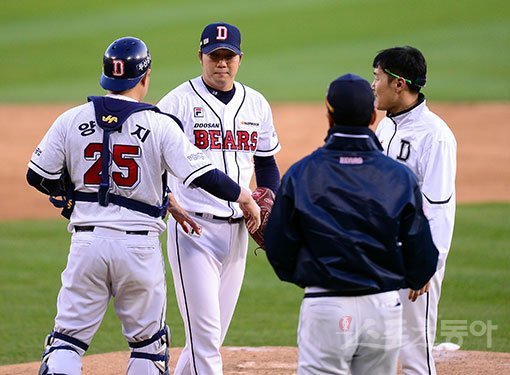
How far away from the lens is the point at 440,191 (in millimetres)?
5500

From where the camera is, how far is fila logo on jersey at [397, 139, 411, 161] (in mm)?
5695

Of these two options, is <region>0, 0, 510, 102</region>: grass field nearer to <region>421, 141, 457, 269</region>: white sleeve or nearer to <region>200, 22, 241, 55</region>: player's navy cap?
<region>200, 22, 241, 55</region>: player's navy cap

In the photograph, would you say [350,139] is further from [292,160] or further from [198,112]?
[292,160]

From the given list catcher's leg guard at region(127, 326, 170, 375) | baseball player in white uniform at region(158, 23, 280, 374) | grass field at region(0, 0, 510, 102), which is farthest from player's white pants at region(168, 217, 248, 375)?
grass field at region(0, 0, 510, 102)

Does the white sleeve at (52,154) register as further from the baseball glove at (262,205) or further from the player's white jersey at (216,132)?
the baseball glove at (262,205)

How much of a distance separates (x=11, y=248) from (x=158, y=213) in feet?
23.1

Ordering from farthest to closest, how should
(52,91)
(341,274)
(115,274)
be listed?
(52,91), (115,274), (341,274)

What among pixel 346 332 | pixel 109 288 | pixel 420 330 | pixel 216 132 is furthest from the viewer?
pixel 216 132

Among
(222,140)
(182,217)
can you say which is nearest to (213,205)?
(182,217)

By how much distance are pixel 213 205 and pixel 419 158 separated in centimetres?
128

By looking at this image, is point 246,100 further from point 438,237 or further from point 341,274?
point 341,274

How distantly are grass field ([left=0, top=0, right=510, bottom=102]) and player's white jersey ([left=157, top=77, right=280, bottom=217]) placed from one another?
52.5 feet

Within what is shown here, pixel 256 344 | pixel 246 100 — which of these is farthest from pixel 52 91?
pixel 246 100

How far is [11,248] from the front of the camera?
1197 centimetres
